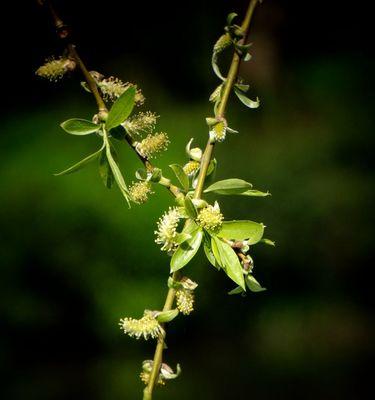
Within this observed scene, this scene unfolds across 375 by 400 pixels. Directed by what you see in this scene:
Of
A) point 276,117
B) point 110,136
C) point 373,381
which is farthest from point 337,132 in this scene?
point 110,136

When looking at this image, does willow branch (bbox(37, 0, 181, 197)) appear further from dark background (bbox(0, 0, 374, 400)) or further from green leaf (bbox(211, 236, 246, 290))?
dark background (bbox(0, 0, 374, 400))

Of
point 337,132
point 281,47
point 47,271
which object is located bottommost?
point 47,271

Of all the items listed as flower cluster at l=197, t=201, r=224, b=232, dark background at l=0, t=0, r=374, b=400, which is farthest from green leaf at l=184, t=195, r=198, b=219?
dark background at l=0, t=0, r=374, b=400

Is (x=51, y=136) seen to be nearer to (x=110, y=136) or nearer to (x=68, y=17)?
(x=68, y=17)

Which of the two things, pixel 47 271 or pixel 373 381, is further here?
pixel 373 381

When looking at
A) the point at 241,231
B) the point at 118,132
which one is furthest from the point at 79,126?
the point at 241,231

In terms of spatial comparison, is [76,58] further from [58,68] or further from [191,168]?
[191,168]
